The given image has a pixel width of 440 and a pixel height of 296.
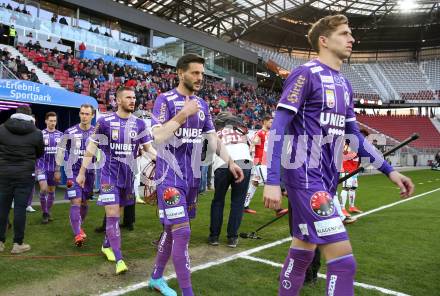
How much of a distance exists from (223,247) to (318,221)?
3675 mm

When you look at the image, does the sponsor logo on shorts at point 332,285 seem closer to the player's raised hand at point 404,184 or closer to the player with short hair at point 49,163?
the player's raised hand at point 404,184

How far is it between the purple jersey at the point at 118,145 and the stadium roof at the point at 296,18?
122 ft

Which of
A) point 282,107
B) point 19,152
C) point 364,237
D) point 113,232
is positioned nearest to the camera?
point 282,107

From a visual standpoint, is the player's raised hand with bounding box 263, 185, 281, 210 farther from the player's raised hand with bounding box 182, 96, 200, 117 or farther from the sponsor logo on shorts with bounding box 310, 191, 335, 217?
the player's raised hand with bounding box 182, 96, 200, 117

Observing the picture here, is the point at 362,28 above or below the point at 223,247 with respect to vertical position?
above

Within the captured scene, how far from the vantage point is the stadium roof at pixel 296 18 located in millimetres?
44250

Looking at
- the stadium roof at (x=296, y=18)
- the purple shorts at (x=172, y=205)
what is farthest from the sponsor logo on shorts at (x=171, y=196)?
the stadium roof at (x=296, y=18)

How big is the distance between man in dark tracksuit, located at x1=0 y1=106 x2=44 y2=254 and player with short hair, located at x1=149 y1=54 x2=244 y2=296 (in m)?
2.70

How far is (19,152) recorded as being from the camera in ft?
19.1

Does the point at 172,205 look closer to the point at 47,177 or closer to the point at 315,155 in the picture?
the point at 315,155

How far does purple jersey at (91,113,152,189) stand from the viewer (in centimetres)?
523

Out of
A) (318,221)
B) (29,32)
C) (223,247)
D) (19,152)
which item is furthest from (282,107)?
(29,32)

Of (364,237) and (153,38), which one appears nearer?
(364,237)

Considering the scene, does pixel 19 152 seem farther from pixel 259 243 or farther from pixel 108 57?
pixel 108 57
